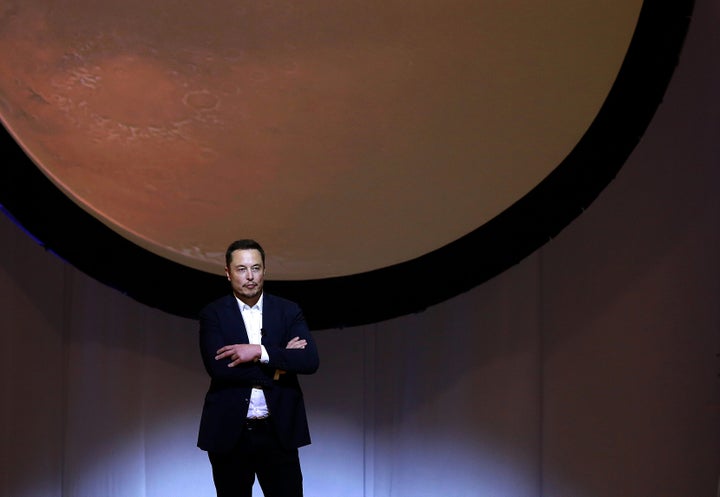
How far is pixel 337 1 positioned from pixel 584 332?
139cm

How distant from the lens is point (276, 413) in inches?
78.4

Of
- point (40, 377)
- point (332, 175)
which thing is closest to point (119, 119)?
point (332, 175)

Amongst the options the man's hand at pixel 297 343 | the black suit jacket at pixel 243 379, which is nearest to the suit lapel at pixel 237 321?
the black suit jacket at pixel 243 379

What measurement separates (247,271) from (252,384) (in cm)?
25

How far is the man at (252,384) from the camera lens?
6.51 feet

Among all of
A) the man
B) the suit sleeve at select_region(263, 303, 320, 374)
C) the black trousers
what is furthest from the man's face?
the black trousers

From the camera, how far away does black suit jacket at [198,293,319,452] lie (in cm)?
198

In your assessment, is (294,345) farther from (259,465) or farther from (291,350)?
(259,465)

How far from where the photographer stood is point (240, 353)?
197 cm

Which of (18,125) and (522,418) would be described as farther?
(522,418)

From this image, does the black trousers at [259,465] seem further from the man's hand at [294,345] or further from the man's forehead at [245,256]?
the man's forehead at [245,256]

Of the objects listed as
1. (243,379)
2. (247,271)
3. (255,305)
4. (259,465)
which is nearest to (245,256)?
(247,271)

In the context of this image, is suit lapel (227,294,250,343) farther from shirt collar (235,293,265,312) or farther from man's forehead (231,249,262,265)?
man's forehead (231,249,262,265)

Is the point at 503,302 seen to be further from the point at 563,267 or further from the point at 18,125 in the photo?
the point at 18,125
